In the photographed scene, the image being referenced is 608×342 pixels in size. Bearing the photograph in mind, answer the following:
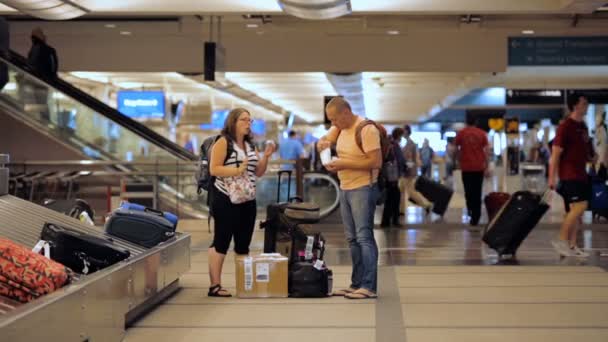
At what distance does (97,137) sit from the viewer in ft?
65.0

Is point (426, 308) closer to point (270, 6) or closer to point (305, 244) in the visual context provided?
point (305, 244)

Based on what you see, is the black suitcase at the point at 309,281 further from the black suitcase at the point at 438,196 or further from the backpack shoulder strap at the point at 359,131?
the black suitcase at the point at 438,196

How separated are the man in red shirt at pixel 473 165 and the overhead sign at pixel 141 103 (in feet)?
50.2

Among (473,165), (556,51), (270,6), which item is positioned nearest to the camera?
(270,6)

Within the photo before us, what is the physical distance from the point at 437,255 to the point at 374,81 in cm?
1778

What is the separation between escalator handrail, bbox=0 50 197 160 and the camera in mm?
19031

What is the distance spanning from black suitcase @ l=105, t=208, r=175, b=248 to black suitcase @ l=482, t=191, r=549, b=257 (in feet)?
15.6

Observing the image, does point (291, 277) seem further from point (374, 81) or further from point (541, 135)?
point (541, 135)

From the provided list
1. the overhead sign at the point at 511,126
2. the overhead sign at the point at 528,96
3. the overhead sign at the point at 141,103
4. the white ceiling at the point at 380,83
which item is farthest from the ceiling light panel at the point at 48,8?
the overhead sign at the point at 528,96

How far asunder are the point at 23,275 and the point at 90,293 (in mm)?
468

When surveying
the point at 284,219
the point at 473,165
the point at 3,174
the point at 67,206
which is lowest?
the point at 67,206

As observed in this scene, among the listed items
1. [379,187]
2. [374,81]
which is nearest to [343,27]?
[374,81]

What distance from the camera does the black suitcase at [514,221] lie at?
461 inches

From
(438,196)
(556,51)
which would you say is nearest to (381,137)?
(438,196)
